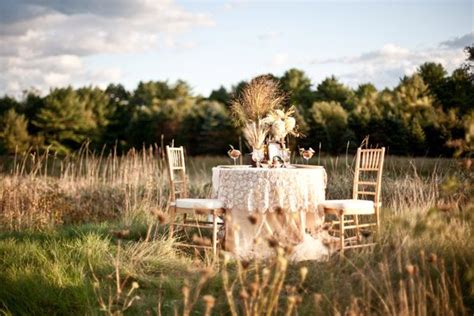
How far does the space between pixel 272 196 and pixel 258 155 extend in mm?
589

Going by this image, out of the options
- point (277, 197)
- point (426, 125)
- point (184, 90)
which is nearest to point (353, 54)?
point (277, 197)

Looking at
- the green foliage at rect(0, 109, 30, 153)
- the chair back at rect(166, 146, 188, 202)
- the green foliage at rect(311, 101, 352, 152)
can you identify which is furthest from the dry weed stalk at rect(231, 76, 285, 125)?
the green foliage at rect(0, 109, 30, 153)

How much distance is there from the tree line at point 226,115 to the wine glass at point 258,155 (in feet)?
19.4

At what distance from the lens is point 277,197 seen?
15.6 ft

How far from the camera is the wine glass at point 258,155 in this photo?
523cm

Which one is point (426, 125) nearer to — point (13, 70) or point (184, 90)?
point (13, 70)

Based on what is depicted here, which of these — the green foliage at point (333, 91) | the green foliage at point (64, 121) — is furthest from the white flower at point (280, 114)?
the green foliage at point (64, 121)

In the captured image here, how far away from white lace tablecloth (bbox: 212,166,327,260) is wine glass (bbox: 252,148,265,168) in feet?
1.20

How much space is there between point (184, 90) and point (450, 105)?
52.0ft

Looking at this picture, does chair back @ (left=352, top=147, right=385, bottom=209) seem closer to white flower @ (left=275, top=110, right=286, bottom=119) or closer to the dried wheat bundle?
white flower @ (left=275, top=110, right=286, bottom=119)

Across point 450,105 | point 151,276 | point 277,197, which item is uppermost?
point 450,105

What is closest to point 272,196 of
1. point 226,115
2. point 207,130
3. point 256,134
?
point 256,134

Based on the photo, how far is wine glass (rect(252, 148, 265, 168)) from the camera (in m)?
5.23

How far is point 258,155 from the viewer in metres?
5.25
